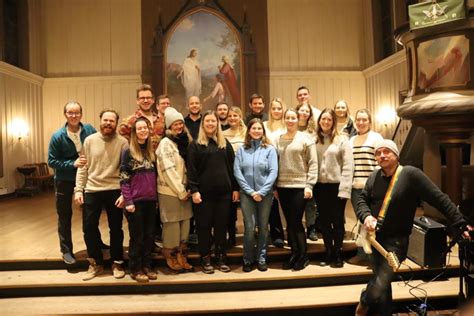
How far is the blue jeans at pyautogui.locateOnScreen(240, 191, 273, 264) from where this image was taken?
3.72m

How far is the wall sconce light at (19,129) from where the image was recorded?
1005 centimetres

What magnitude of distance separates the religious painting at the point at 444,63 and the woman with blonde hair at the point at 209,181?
2.58m

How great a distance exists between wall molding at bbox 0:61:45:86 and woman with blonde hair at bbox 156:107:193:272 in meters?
7.69

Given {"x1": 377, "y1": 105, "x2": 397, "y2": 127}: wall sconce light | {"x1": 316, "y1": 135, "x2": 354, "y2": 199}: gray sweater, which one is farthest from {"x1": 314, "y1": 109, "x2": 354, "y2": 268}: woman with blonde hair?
{"x1": 377, "y1": 105, "x2": 397, "y2": 127}: wall sconce light

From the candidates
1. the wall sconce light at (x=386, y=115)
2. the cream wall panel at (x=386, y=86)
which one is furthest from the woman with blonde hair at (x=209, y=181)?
the wall sconce light at (x=386, y=115)

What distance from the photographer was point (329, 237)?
386cm

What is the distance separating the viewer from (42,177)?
33.3 feet

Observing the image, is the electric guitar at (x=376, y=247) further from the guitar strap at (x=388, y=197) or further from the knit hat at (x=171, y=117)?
the knit hat at (x=171, y=117)

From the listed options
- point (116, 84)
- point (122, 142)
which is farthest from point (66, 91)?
point (122, 142)

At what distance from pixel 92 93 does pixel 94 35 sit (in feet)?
5.62

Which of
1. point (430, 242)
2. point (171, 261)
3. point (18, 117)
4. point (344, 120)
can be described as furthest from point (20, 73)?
point (430, 242)

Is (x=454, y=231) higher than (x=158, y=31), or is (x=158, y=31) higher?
(x=158, y=31)

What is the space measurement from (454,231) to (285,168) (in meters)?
1.62

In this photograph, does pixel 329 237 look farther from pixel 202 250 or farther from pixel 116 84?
pixel 116 84
